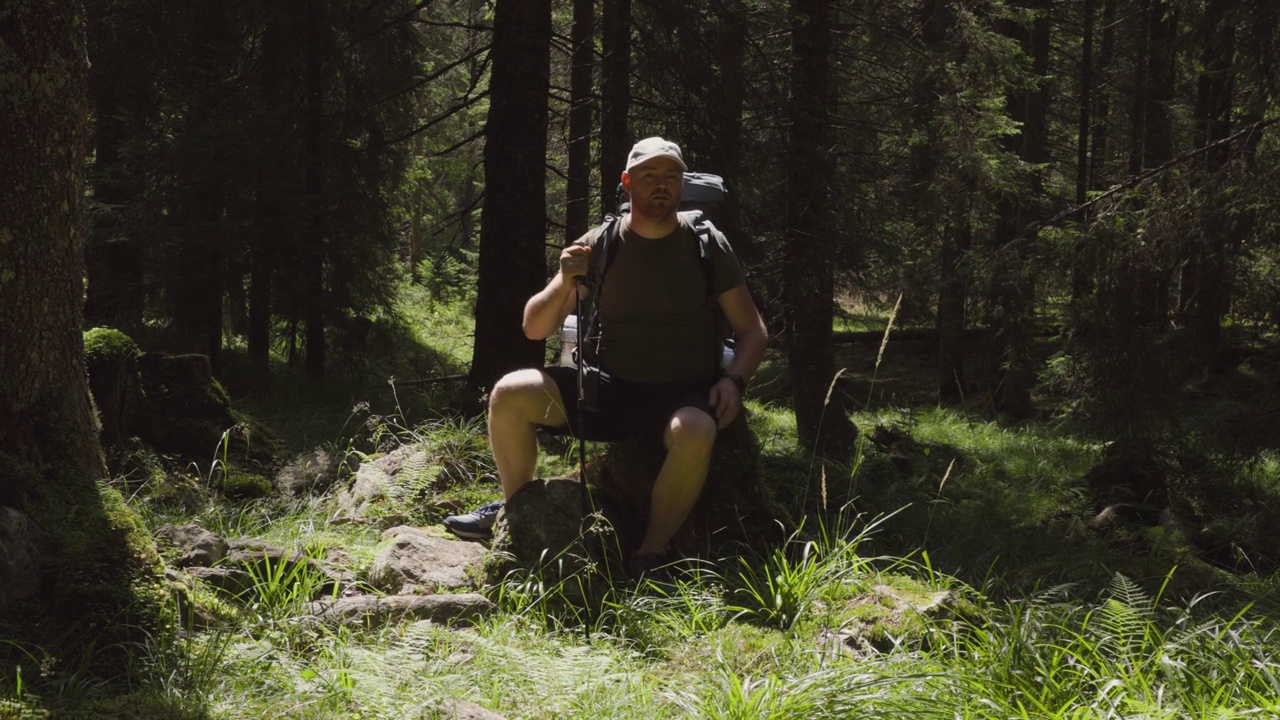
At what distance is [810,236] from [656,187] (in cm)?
453

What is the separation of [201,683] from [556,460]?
3.71 meters

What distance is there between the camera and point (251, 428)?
23.3 feet

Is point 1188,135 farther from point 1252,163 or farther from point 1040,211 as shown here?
point 1252,163

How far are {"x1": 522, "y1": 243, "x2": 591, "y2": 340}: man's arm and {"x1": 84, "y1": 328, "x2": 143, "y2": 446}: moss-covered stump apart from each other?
3073 millimetres

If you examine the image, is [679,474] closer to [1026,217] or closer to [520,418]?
[520,418]

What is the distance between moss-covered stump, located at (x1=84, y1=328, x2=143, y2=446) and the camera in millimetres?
6137

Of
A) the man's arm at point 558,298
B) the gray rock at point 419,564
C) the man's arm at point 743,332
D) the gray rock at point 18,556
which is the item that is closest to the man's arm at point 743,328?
the man's arm at point 743,332

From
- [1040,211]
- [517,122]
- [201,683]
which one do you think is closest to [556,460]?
[517,122]

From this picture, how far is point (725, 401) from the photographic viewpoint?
4.49m

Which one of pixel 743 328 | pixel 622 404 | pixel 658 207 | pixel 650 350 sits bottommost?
pixel 622 404

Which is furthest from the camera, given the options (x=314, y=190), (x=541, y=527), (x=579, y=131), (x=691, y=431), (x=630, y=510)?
(x=579, y=131)

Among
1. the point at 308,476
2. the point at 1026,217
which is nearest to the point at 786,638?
the point at 308,476

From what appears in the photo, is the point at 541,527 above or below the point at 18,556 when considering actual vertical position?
below

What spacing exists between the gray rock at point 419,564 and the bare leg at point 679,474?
0.83 meters
